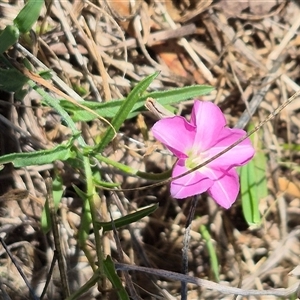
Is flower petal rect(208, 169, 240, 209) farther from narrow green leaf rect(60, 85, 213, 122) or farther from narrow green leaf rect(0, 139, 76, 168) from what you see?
narrow green leaf rect(0, 139, 76, 168)

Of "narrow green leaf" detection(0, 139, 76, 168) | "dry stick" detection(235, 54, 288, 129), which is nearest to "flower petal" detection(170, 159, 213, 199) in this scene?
"narrow green leaf" detection(0, 139, 76, 168)

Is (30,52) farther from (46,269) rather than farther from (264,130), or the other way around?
(264,130)

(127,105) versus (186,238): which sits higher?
(127,105)

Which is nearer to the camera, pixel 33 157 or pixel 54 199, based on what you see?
pixel 33 157

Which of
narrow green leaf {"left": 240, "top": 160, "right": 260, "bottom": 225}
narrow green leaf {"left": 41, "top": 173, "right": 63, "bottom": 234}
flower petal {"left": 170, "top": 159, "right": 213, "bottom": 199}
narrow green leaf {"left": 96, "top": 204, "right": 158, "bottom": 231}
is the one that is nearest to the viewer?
flower petal {"left": 170, "top": 159, "right": 213, "bottom": 199}

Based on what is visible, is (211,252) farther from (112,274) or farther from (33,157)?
(33,157)

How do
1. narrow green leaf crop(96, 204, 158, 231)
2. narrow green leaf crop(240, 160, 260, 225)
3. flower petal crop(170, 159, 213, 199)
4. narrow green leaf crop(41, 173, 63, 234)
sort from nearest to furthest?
flower petal crop(170, 159, 213, 199)
narrow green leaf crop(96, 204, 158, 231)
narrow green leaf crop(41, 173, 63, 234)
narrow green leaf crop(240, 160, 260, 225)

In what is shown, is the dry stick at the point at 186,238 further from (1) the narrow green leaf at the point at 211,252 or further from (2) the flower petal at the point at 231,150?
(1) the narrow green leaf at the point at 211,252

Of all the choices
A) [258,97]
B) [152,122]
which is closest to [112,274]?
[152,122]
